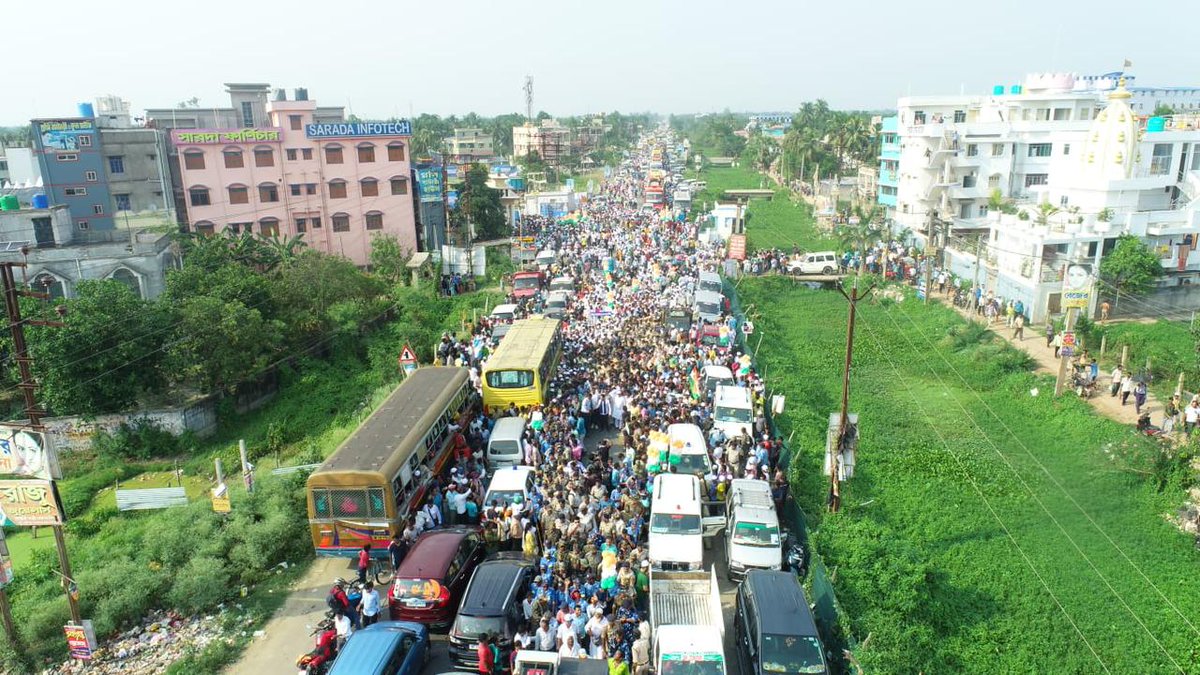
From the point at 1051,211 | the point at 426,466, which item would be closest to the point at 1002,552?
the point at 426,466

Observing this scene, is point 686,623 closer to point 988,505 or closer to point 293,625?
point 293,625

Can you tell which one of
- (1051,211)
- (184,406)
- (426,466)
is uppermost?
(1051,211)

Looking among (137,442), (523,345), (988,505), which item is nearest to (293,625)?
(523,345)

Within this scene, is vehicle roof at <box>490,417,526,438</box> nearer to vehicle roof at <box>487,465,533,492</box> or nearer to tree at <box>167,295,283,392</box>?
vehicle roof at <box>487,465,533,492</box>

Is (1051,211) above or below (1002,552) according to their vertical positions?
above

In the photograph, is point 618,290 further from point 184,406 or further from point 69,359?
point 69,359

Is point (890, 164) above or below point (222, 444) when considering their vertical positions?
above
